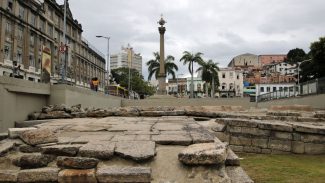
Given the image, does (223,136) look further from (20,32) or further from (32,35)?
(32,35)

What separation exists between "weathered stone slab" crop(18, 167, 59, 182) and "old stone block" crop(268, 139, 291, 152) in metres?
5.12

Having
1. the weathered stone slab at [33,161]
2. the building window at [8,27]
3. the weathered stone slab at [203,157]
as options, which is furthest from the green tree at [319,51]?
the weathered stone slab at [33,161]

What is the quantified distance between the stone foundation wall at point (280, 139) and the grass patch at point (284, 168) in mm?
207

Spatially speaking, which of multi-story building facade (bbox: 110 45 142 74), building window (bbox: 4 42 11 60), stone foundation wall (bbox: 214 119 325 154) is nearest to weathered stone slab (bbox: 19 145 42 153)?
stone foundation wall (bbox: 214 119 325 154)

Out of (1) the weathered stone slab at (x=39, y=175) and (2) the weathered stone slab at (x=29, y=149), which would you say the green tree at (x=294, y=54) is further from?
(1) the weathered stone slab at (x=39, y=175)

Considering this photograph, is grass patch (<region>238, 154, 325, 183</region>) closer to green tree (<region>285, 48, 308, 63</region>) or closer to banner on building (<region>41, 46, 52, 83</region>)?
banner on building (<region>41, 46, 52, 83</region>)

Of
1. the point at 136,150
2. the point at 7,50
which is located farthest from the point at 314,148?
the point at 7,50

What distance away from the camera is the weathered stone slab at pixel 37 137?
4.75 meters

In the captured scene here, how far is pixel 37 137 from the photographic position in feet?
15.8

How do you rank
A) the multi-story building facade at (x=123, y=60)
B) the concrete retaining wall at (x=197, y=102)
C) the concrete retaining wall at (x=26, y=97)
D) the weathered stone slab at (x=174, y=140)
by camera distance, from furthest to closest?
the multi-story building facade at (x=123, y=60), the concrete retaining wall at (x=197, y=102), the concrete retaining wall at (x=26, y=97), the weathered stone slab at (x=174, y=140)

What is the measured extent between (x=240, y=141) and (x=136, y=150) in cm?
403

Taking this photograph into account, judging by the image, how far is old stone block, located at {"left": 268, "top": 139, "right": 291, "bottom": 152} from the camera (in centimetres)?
767

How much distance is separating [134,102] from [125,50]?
95.5 m

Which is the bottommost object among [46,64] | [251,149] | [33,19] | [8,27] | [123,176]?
[251,149]
